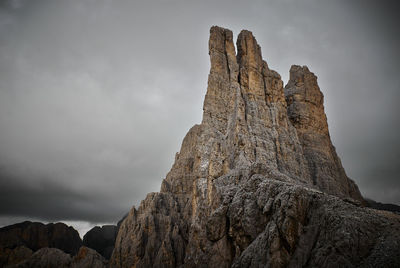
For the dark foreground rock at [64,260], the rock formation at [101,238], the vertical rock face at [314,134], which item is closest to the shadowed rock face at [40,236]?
the rock formation at [101,238]

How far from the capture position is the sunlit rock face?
1504 cm

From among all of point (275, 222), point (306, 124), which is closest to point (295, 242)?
point (275, 222)

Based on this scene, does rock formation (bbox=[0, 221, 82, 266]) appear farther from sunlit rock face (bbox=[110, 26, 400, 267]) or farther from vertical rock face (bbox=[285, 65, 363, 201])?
vertical rock face (bbox=[285, 65, 363, 201])

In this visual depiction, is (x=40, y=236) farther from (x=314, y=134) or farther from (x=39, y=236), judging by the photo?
(x=314, y=134)

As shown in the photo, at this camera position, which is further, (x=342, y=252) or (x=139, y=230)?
(x=139, y=230)

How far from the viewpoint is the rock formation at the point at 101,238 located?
471 feet

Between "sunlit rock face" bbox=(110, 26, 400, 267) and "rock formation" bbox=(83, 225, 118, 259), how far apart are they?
9385 centimetres

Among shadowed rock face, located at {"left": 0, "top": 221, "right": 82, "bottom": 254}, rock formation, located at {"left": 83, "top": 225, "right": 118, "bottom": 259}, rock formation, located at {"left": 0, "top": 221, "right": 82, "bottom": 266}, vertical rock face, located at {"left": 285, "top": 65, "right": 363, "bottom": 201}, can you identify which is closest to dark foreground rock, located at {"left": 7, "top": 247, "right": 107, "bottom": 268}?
rock formation, located at {"left": 0, "top": 221, "right": 82, "bottom": 266}

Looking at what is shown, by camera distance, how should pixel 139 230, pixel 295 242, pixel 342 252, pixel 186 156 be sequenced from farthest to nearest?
pixel 186 156 → pixel 139 230 → pixel 295 242 → pixel 342 252

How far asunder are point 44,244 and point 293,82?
139168 mm

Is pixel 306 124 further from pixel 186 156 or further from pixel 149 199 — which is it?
pixel 149 199

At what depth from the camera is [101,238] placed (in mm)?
150500

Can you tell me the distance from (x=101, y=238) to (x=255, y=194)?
15653 cm

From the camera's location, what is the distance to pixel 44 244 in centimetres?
11962
